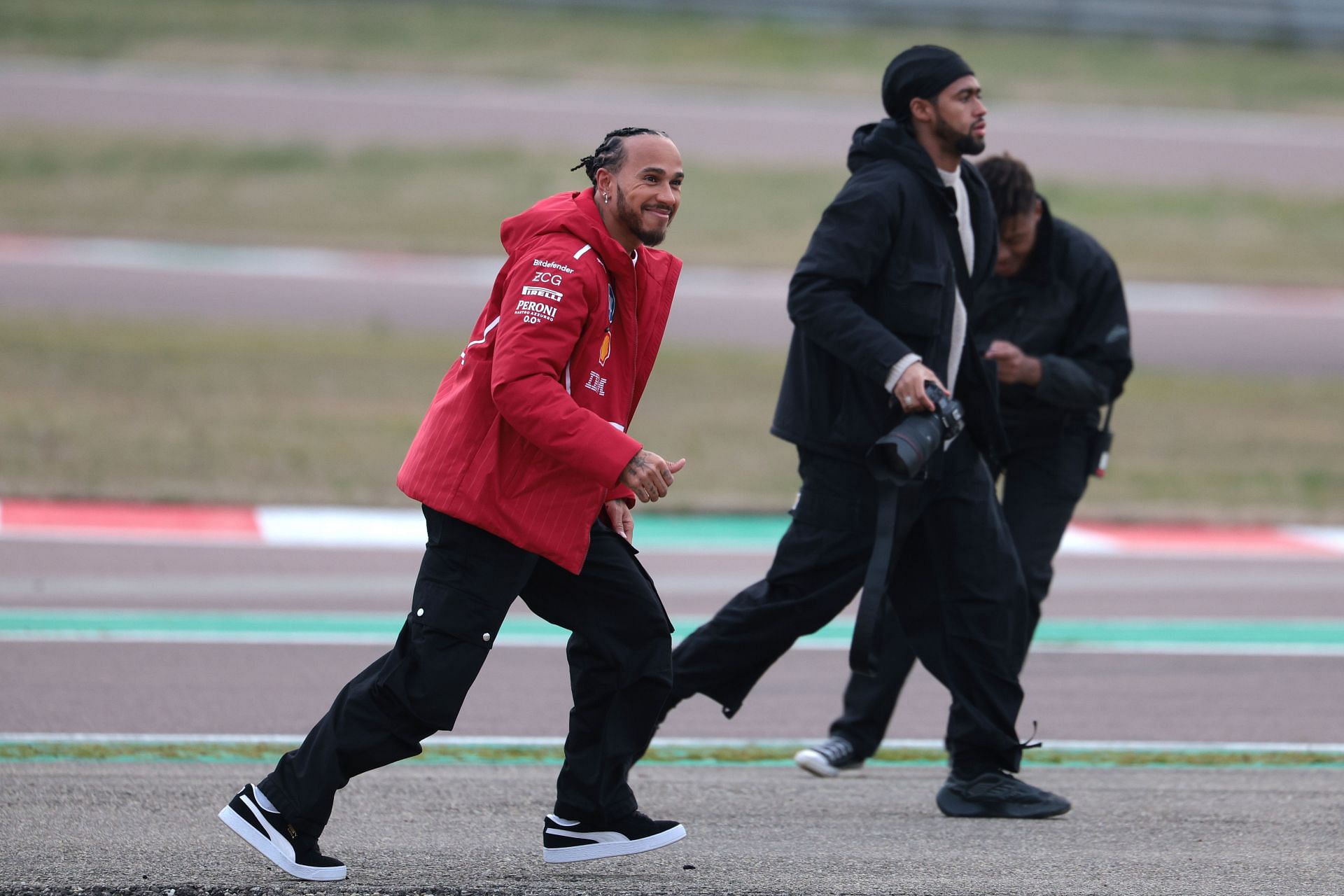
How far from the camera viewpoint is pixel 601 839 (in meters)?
4.01

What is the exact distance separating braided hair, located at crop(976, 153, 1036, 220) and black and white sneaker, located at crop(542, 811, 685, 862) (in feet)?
7.80

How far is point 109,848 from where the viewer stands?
405 cm

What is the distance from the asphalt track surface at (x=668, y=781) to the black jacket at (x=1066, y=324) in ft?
3.73

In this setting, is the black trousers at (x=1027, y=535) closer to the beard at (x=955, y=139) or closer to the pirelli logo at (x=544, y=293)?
the beard at (x=955, y=139)

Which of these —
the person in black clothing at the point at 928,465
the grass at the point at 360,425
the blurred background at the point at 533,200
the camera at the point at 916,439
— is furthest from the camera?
the blurred background at the point at 533,200

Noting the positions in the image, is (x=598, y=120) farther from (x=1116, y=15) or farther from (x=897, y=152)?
(x=897, y=152)

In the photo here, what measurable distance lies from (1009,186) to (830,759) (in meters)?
1.87

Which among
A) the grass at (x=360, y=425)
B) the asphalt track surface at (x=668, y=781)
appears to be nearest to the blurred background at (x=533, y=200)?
the grass at (x=360, y=425)

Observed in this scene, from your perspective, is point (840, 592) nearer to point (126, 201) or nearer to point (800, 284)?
point (800, 284)

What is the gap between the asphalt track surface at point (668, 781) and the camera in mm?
4004

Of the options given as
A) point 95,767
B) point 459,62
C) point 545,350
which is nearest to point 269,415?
point 95,767

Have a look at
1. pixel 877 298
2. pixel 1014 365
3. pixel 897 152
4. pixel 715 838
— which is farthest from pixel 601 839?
pixel 1014 365

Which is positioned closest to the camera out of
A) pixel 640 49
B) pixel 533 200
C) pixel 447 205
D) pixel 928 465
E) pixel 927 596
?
pixel 928 465

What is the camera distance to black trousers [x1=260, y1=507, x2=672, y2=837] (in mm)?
3740
